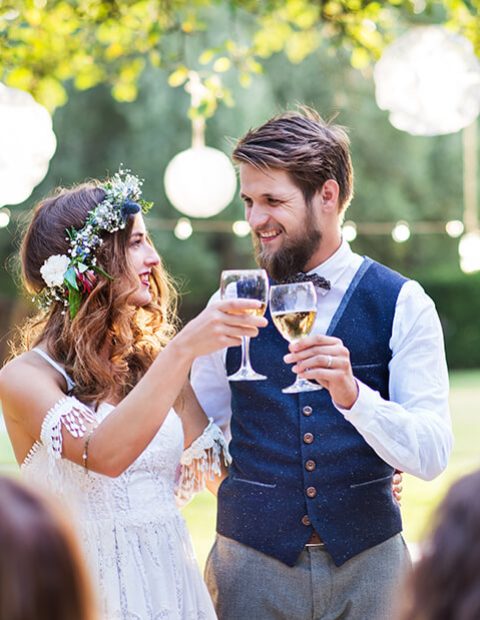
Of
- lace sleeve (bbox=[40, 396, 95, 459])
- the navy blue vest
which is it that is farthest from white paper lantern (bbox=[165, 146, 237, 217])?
lace sleeve (bbox=[40, 396, 95, 459])

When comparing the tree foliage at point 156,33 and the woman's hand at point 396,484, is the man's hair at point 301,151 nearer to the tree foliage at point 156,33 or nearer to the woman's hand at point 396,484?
the woman's hand at point 396,484

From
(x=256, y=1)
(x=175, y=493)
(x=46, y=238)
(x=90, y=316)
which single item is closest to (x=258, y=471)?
(x=175, y=493)

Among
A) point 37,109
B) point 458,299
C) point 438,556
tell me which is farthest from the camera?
point 458,299

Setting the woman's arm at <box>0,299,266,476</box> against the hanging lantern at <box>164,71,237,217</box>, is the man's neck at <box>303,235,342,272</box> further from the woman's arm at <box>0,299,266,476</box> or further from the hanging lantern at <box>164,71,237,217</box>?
the hanging lantern at <box>164,71,237,217</box>

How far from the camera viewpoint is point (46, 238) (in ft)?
10.3

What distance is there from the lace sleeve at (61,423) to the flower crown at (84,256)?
1.20 ft

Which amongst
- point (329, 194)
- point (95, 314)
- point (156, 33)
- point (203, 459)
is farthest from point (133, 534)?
point (156, 33)

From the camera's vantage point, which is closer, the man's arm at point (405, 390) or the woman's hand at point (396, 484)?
the man's arm at point (405, 390)

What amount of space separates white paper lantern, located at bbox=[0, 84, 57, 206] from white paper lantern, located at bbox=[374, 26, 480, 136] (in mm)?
2183

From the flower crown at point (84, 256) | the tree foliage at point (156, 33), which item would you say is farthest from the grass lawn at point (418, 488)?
the tree foliage at point (156, 33)

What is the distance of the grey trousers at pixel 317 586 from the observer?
296cm

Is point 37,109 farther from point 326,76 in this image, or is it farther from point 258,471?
point 326,76

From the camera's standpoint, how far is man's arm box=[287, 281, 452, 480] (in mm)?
2586

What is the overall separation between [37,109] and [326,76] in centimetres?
1563
